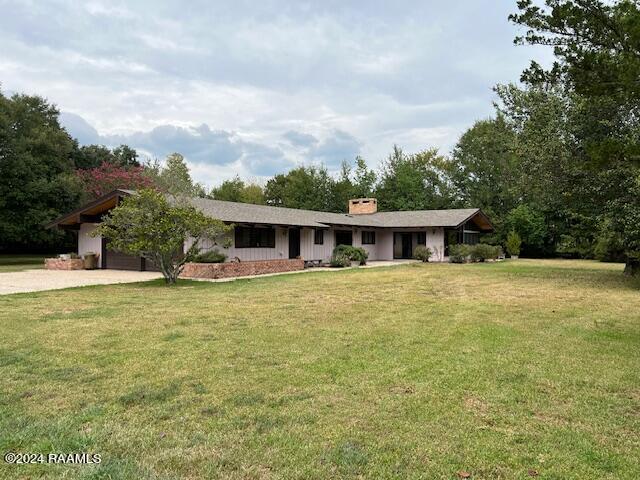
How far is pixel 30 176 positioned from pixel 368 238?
66.3ft

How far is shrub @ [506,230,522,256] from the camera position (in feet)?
109

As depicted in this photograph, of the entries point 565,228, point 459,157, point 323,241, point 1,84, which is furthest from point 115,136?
point 565,228

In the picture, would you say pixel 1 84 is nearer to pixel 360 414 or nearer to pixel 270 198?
pixel 270 198

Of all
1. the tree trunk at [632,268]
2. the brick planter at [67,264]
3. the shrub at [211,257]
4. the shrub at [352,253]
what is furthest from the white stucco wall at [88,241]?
the tree trunk at [632,268]

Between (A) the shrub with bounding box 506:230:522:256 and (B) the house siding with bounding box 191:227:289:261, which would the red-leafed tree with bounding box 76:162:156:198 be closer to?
(B) the house siding with bounding box 191:227:289:261

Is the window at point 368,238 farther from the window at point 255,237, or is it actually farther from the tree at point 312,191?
the tree at point 312,191

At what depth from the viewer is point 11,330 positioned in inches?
263

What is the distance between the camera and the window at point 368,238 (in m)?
29.4

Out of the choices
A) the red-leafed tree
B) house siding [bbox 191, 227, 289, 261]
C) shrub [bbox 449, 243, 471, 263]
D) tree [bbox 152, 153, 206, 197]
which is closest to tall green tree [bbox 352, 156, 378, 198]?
tree [bbox 152, 153, 206, 197]

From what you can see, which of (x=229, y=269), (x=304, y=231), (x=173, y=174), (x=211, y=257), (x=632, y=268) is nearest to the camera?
(x=229, y=269)

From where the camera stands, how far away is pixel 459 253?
26.2 metres

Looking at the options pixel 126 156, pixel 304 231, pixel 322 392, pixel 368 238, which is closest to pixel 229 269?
pixel 304 231

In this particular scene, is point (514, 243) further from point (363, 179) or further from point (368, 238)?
point (363, 179)

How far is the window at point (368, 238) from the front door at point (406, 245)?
2.00m
